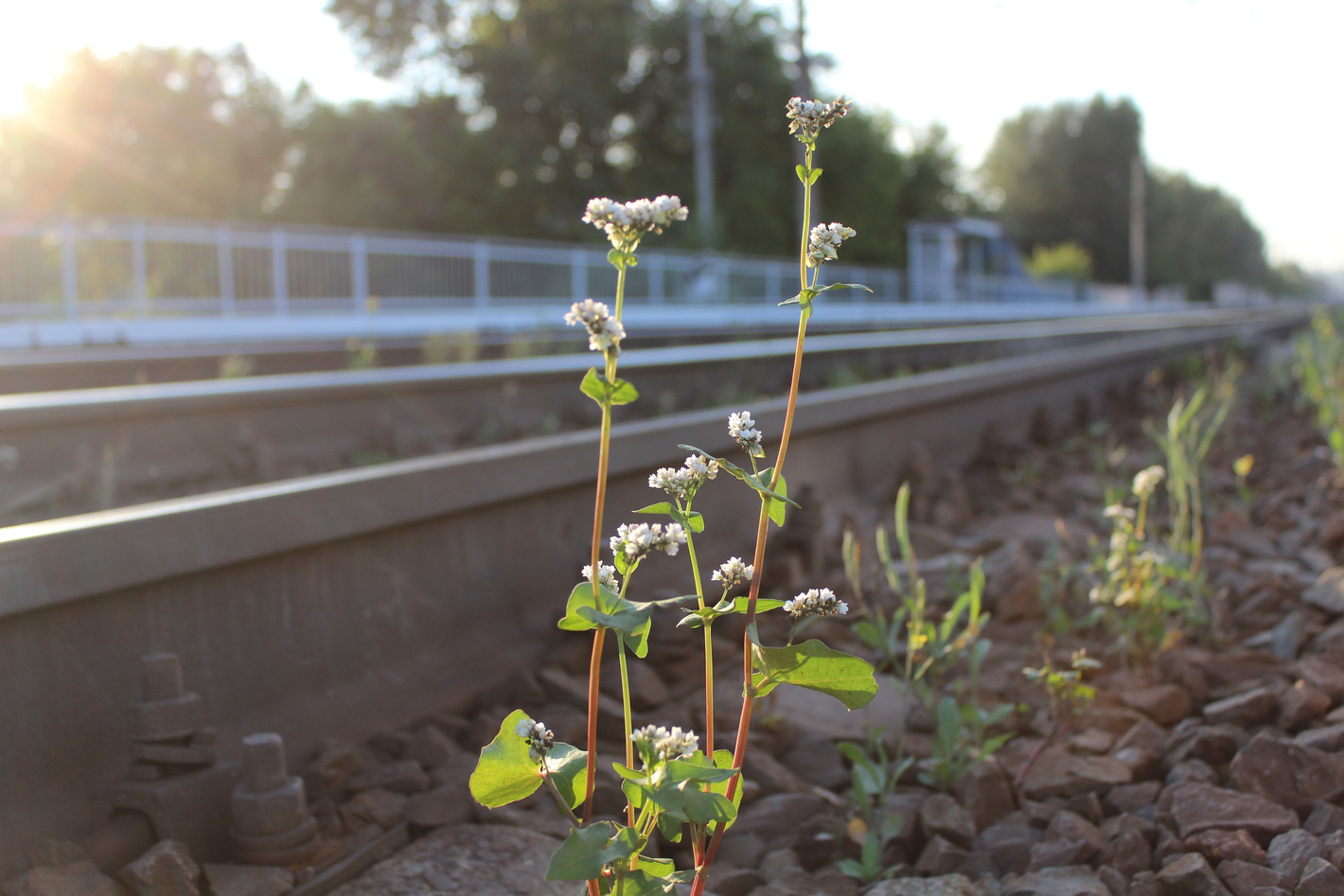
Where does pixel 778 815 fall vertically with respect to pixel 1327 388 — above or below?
below

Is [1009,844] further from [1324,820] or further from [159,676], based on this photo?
[159,676]

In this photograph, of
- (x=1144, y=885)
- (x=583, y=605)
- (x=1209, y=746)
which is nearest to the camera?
(x=583, y=605)

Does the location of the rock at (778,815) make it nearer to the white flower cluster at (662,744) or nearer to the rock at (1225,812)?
the rock at (1225,812)

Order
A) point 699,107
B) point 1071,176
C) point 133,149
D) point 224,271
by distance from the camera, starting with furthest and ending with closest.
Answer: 1. point 1071,176
2. point 133,149
3. point 699,107
4. point 224,271

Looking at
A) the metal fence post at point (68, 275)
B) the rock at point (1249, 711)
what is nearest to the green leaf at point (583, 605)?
the rock at point (1249, 711)

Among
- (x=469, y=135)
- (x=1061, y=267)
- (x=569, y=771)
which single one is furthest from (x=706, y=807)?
(x=1061, y=267)

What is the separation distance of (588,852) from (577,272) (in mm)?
23217

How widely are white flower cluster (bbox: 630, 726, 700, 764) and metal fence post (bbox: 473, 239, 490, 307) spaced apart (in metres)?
21.4

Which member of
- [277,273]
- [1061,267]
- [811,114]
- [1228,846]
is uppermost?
[1061,267]

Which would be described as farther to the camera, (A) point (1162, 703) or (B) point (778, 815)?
(A) point (1162, 703)

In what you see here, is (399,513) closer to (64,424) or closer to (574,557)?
(574,557)

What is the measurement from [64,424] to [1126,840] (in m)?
3.82

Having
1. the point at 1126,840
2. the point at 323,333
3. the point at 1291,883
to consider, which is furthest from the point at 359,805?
the point at 323,333

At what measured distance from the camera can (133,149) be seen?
3788cm
